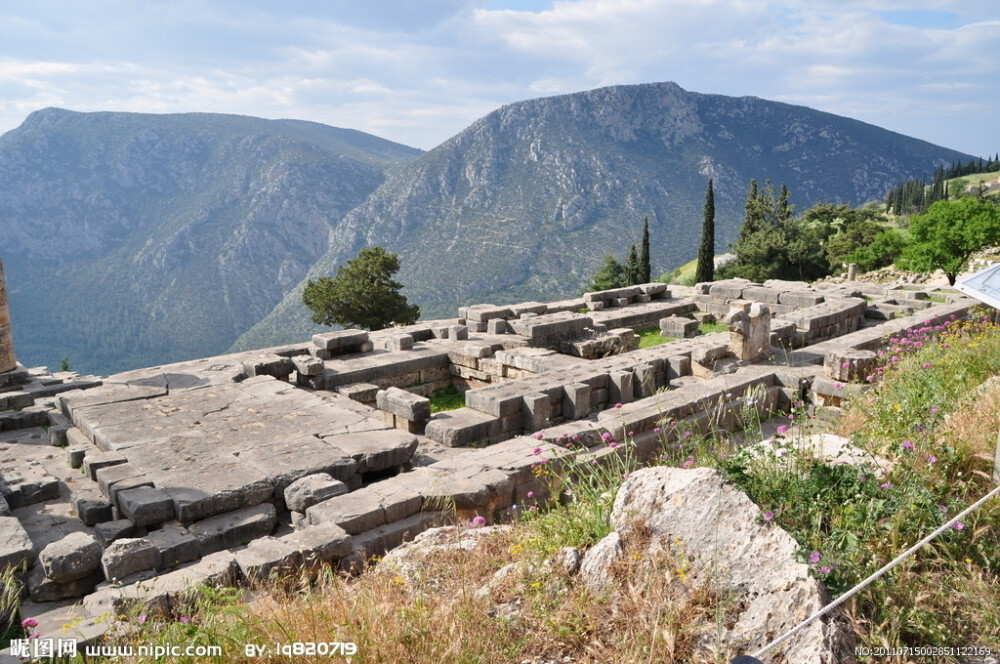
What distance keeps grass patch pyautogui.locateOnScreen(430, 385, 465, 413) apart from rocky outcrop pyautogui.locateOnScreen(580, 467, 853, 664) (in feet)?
29.0

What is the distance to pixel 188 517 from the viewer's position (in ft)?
22.0

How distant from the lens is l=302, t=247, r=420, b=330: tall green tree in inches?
1384

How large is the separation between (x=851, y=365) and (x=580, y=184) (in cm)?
7106

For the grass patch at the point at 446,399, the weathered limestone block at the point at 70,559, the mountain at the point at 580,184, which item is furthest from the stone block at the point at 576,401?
the mountain at the point at 580,184

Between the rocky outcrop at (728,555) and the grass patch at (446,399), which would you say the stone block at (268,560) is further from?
the grass patch at (446,399)

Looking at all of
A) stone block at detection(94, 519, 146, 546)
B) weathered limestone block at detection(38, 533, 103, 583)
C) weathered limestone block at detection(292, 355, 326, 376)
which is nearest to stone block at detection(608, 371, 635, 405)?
weathered limestone block at detection(292, 355, 326, 376)

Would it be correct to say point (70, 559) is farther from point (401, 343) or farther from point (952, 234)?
point (952, 234)

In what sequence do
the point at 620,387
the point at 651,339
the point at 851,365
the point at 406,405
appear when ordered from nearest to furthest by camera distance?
the point at 406,405 → the point at 851,365 → the point at 620,387 → the point at 651,339

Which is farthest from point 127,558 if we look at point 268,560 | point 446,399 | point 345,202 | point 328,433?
point 345,202

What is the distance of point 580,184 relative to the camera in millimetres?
79500

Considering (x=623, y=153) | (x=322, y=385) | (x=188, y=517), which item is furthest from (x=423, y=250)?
(x=188, y=517)

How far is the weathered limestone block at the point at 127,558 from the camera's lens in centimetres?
568

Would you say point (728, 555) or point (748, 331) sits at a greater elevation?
point (728, 555)

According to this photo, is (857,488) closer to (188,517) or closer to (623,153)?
(188,517)
